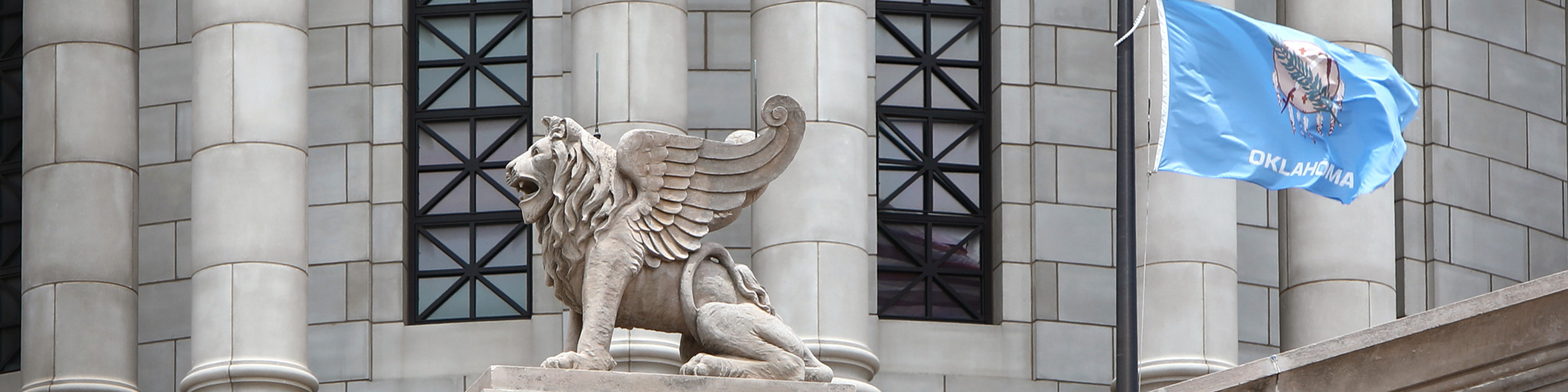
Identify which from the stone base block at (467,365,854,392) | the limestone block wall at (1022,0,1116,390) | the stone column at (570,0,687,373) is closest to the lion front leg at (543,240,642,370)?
the stone base block at (467,365,854,392)

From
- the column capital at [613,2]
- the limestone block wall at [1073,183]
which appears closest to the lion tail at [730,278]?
the column capital at [613,2]

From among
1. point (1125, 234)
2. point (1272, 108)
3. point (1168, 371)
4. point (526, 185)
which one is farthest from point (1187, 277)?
point (526, 185)

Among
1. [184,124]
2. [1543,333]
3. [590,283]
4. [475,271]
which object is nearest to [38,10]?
[184,124]

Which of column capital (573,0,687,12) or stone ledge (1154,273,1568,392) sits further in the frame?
column capital (573,0,687,12)

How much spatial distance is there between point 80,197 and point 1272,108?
17773mm

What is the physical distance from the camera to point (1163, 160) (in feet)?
82.8

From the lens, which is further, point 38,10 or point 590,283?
point 38,10

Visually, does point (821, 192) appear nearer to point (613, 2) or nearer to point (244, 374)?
point (613, 2)

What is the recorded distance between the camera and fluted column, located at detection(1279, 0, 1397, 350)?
118 feet

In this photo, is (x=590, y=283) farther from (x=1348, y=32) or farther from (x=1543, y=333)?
(x=1348, y=32)

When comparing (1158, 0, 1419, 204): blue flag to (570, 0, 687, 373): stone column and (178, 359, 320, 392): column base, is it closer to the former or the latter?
(570, 0, 687, 373): stone column

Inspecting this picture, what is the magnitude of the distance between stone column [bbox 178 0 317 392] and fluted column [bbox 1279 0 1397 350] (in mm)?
12174

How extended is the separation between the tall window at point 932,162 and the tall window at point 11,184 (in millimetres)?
11833

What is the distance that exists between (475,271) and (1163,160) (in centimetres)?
1489
